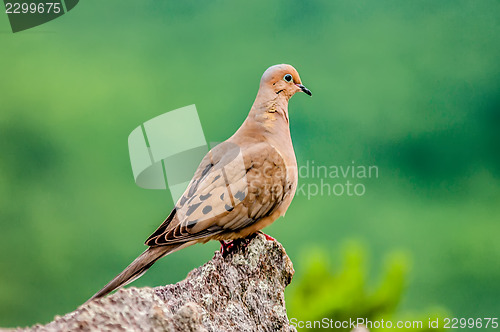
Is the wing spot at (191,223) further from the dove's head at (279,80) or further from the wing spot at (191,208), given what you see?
the dove's head at (279,80)

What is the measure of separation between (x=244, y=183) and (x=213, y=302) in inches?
18.3

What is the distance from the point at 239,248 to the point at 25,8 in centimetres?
184

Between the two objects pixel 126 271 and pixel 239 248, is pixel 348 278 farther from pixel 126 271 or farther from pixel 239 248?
pixel 126 271

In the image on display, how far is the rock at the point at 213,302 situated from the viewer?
1.44 m

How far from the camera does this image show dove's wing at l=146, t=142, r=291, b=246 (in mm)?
1964

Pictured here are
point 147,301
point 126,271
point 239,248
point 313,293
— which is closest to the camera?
point 147,301

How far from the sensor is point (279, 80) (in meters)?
2.23

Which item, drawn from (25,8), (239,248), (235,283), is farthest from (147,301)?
(25,8)

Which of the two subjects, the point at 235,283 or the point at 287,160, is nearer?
the point at 235,283

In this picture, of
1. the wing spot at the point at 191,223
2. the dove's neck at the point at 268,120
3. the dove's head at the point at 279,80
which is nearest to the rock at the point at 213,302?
the wing spot at the point at 191,223

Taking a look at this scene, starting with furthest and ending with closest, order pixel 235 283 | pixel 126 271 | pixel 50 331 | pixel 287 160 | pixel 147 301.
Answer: pixel 287 160 → pixel 235 283 → pixel 126 271 → pixel 147 301 → pixel 50 331

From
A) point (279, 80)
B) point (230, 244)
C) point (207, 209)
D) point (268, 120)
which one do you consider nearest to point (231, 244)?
point (230, 244)

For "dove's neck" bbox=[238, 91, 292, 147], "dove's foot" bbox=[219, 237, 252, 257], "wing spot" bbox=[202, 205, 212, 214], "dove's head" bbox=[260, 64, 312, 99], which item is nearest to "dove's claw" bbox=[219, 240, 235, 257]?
"dove's foot" bbox=[219, 237, 252, 257]

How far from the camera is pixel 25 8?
10.3ft
